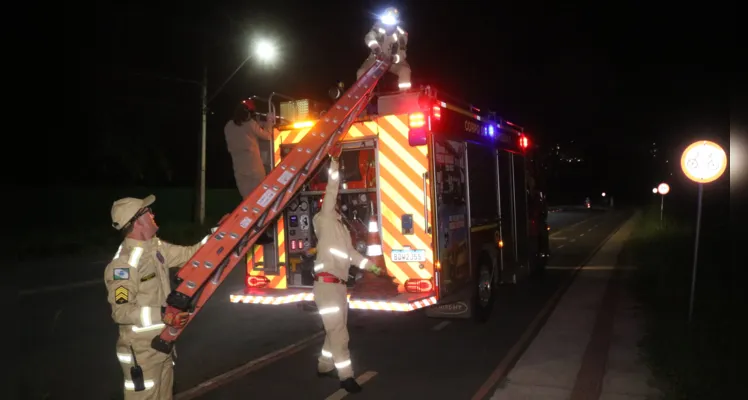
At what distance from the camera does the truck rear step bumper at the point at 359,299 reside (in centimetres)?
612

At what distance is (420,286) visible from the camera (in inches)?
248

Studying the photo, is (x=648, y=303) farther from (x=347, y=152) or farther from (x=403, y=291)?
(x=347, y=152)

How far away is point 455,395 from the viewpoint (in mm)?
5367

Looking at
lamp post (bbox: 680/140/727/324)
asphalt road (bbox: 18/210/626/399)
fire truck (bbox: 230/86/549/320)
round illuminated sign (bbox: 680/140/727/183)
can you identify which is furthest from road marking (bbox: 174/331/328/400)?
round illuminated sign (bbox: 680/140/727/183)

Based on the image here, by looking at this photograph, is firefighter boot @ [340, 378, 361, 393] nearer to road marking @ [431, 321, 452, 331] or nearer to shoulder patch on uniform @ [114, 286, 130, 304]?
shoulder patch on uniform @ [114, 286, 130, 304]

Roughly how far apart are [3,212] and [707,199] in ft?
82.3

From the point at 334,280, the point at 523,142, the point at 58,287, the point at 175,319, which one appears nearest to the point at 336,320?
the point at 334,280

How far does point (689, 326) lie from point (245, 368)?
17.1 feet

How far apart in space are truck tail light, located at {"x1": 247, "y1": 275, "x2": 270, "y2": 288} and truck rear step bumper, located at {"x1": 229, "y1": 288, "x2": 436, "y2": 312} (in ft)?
0.43

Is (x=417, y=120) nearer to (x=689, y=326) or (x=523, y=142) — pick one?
(x=689, y=326)

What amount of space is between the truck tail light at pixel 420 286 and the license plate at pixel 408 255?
0.22m

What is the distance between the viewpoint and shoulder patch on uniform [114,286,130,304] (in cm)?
347

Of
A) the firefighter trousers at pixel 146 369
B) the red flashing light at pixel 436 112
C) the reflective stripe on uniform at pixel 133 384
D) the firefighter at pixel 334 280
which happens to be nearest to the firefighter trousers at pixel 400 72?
the red flashing light at pixel 436 112

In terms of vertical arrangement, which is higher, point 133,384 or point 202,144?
point 202,144
